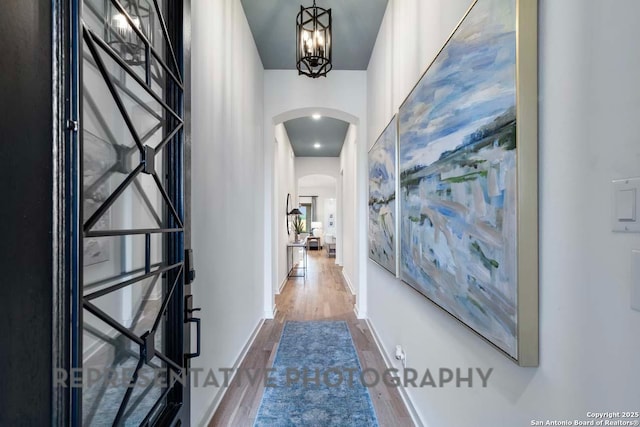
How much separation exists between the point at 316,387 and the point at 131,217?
1.95 meters

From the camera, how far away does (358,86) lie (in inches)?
155

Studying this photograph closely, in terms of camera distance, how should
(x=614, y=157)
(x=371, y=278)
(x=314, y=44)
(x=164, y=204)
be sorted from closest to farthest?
(x=614, y=157)
(x=164, y=204)
(x=314, y=44)
(x=371, y=278)

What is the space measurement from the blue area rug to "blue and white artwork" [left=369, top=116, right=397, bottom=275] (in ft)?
3.05

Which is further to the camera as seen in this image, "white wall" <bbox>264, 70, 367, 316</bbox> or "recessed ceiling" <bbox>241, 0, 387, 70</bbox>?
"white wall" <bbox>264, 70, 367, 316</bbox>

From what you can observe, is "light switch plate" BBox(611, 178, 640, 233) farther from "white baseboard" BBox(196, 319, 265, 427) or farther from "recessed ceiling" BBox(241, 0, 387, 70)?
"recessed ceiling" BBox(241, 0, 387, 70)

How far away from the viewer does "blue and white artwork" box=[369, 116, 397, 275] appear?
7.64 feet

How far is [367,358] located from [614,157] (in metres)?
2.61

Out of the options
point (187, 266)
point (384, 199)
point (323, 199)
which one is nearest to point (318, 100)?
point (384, 199)

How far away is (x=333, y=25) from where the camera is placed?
301 centimetres

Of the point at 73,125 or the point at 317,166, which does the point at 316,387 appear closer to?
the point at 73,125

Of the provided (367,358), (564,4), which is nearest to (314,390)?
(367,358)

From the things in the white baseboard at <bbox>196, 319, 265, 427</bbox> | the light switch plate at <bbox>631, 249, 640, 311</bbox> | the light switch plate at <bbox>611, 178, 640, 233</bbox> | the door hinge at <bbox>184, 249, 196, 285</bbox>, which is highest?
the light switch plate at <bbox>611, 178, 640, 233</bbox>

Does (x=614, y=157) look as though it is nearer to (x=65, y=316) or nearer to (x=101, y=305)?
(x=65, y=316)

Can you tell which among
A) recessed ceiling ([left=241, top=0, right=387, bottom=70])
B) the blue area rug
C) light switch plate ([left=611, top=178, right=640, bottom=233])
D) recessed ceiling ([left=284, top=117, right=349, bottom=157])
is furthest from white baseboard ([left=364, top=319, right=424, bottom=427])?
recessed ceiling ([left=284, top=117, right=349, bottom=157])
